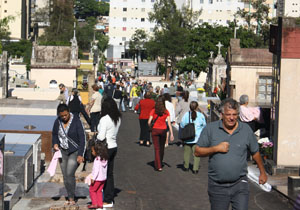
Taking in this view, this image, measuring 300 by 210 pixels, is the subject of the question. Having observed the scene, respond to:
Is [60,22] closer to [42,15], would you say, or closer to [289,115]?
[42,15]

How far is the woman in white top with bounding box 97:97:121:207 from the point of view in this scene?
11.8 m

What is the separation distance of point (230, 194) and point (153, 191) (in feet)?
17.1

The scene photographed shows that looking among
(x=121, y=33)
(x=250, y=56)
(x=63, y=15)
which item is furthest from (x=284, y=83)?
(x=121, y=33)

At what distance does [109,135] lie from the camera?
12.1 meters

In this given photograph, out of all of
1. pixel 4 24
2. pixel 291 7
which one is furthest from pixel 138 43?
pixel 291 7

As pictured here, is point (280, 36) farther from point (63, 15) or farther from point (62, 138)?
point (63, 15)

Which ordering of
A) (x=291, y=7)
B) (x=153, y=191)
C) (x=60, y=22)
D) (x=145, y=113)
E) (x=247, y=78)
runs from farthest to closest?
(x=60, y=22) → (x=291, y=7) → (x=247, y=78) → (x=145, y=113) → (x=153, y=191)

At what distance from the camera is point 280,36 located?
16016 millimetres

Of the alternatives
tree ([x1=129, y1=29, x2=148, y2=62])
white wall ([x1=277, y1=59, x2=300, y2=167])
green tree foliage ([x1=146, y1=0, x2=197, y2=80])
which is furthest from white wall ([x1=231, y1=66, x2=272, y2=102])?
tree ([x1=129, y1=29, x2=148, y2=62])

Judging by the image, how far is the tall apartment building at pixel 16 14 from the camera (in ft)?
457

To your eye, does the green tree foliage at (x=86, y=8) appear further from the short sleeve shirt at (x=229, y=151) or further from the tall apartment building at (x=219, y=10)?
the short sleeve shirt at (x=229, y=151)

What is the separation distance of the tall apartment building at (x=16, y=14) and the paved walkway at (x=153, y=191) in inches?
4881

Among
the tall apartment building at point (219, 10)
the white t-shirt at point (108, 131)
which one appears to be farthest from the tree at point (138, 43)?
the white t-shirt at point (108, 131)

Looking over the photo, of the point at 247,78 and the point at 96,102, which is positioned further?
the point at 247,78
